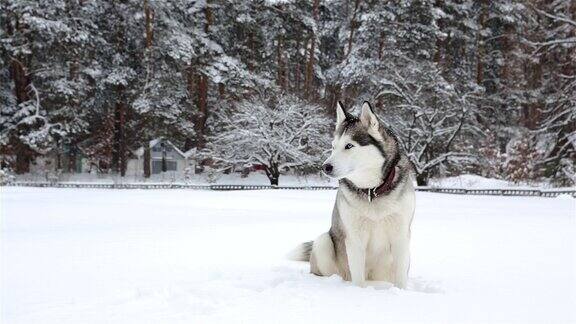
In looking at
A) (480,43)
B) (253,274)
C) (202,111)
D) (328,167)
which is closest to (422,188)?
(253,274)

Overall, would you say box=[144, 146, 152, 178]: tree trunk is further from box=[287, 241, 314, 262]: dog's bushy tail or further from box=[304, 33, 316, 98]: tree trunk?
box=[287, 241, 314, 262]: dog's bushy tail

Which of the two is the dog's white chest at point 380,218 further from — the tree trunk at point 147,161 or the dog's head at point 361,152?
the tree trunk at point 147,161

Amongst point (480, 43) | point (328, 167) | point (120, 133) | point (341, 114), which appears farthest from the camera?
point (480, 43)

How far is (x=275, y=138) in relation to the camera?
2502 centimetres

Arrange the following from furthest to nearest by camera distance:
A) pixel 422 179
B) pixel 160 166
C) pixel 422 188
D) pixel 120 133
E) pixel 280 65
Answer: pixel 160 166, pixel 280 65, pixel 120 133, pixel 422 179, pixel 422 188

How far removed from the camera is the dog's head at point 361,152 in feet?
12.4

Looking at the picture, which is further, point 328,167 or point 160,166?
point 160,166

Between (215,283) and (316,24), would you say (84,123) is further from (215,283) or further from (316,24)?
(215,283)

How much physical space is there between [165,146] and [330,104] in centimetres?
1205

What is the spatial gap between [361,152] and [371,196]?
35 cm

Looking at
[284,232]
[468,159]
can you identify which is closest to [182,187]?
[468,159]

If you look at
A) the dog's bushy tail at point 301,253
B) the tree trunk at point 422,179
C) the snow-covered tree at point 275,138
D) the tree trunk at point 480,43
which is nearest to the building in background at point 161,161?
the snow-covered tree at point 275,138

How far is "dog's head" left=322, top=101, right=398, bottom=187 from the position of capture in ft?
12.4

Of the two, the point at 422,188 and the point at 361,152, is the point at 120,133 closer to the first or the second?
the point at 422,188
